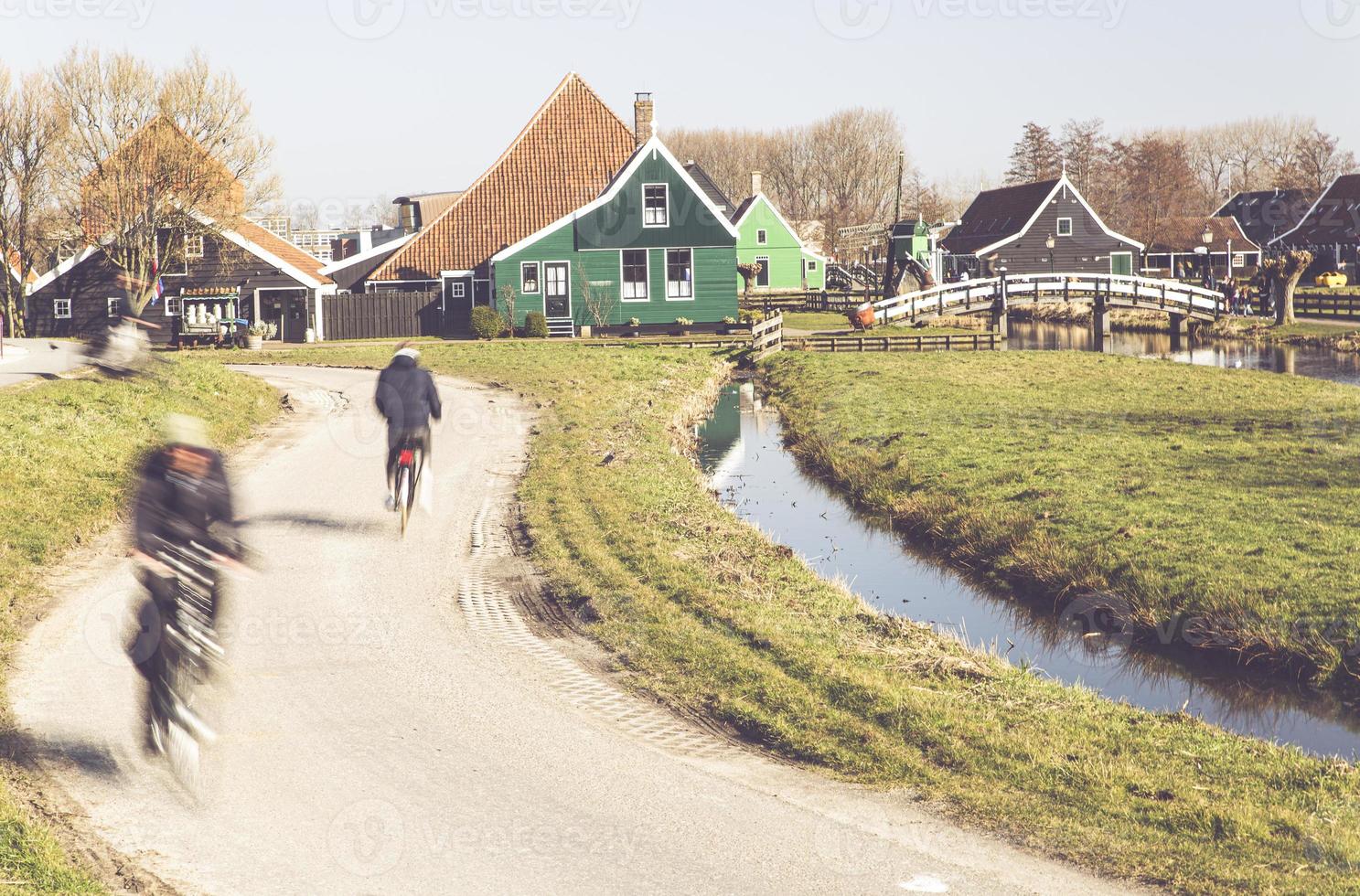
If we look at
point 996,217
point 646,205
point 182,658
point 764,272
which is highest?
point 996,217

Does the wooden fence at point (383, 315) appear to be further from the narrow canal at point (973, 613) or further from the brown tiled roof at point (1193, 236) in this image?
the brown tiled roof at point (1193, 236)

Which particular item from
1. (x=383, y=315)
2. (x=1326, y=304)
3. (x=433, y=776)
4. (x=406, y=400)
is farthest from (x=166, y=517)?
(x=1326, y=304)

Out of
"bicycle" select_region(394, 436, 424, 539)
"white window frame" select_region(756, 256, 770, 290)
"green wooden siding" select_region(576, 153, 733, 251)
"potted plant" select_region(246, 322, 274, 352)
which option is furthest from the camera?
"white window frame" select_region(756, 256, 770, 290)

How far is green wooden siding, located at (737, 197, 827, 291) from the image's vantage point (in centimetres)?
7931

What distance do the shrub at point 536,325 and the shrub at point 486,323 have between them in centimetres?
96

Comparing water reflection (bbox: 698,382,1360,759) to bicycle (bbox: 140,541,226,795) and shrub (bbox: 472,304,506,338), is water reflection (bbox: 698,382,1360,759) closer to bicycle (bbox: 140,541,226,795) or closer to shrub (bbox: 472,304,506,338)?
bicycle (bbox: 140,541,226,795)

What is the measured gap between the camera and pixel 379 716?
860 centimetres

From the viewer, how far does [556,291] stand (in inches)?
1817

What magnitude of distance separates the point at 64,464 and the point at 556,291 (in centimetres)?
A: 3101

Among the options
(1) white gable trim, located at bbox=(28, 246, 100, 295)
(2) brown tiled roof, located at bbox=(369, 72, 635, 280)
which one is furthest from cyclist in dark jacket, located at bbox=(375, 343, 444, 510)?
(1) white gable trim, located at bbox=(28, 246, 100, 295)

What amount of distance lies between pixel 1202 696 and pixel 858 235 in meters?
88.1

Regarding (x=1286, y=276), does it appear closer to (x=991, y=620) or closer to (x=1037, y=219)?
(x=1037, y=219)

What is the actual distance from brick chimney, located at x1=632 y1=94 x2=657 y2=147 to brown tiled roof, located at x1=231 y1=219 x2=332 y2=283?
13298 mm

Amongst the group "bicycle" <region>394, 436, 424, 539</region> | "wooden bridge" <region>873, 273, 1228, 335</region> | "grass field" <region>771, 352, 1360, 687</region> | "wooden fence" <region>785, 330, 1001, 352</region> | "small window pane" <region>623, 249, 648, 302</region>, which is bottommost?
"grass field" <region>771, 352, 1360, 687</region>
